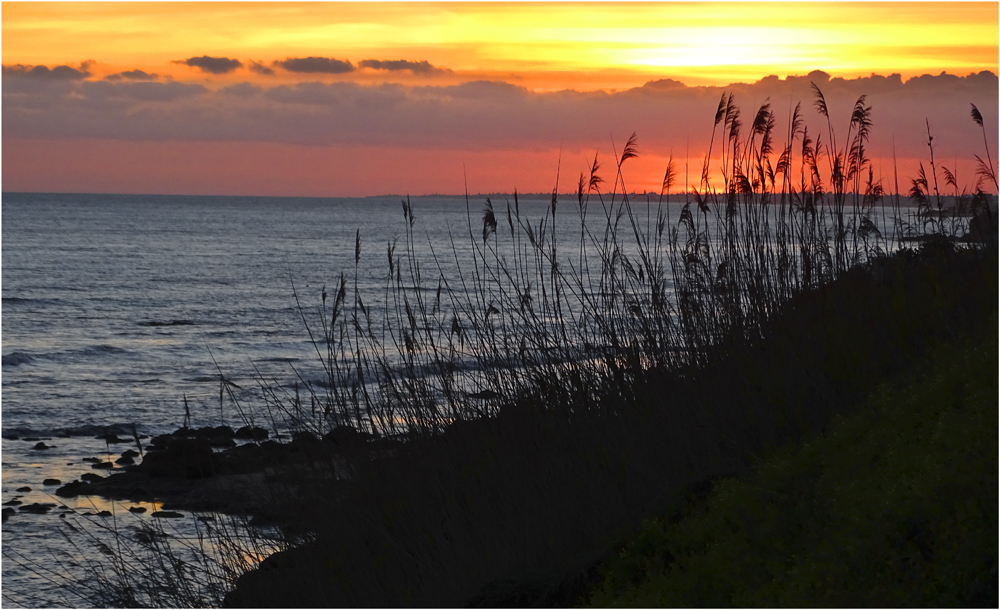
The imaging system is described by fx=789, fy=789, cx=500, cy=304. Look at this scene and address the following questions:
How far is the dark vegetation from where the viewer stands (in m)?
4.34

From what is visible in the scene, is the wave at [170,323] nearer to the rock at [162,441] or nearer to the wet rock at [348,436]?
the rock at [162,441]

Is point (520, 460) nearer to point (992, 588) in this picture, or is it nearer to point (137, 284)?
point (992, 588)

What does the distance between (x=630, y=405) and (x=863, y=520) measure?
90.1 inches

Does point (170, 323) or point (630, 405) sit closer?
point (630, 405)

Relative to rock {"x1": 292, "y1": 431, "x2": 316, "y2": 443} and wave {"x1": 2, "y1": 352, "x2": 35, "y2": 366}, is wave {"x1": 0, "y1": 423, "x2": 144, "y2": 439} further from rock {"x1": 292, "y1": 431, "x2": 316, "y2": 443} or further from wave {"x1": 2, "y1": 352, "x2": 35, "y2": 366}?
rock {"x1": 292, "y1": 431, "x2": 316, "y2": 443}

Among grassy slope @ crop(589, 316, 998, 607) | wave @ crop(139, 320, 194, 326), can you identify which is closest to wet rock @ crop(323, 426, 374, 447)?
grassy slope @ crop(589, 316, 998, 607)

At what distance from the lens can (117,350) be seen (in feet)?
80.0

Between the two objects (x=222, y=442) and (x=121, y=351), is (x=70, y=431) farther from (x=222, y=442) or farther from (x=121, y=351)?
(x=121, y=351)

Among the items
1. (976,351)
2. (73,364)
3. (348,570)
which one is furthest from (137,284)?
(976,351)

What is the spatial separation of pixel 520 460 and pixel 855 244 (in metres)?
2.86

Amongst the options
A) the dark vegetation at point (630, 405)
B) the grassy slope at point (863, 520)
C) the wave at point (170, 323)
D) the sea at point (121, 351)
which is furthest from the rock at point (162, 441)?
the wave at point (170, 323)

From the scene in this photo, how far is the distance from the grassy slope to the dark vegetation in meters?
0.28

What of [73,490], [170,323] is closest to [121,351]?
[170,323]

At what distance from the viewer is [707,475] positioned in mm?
4117
